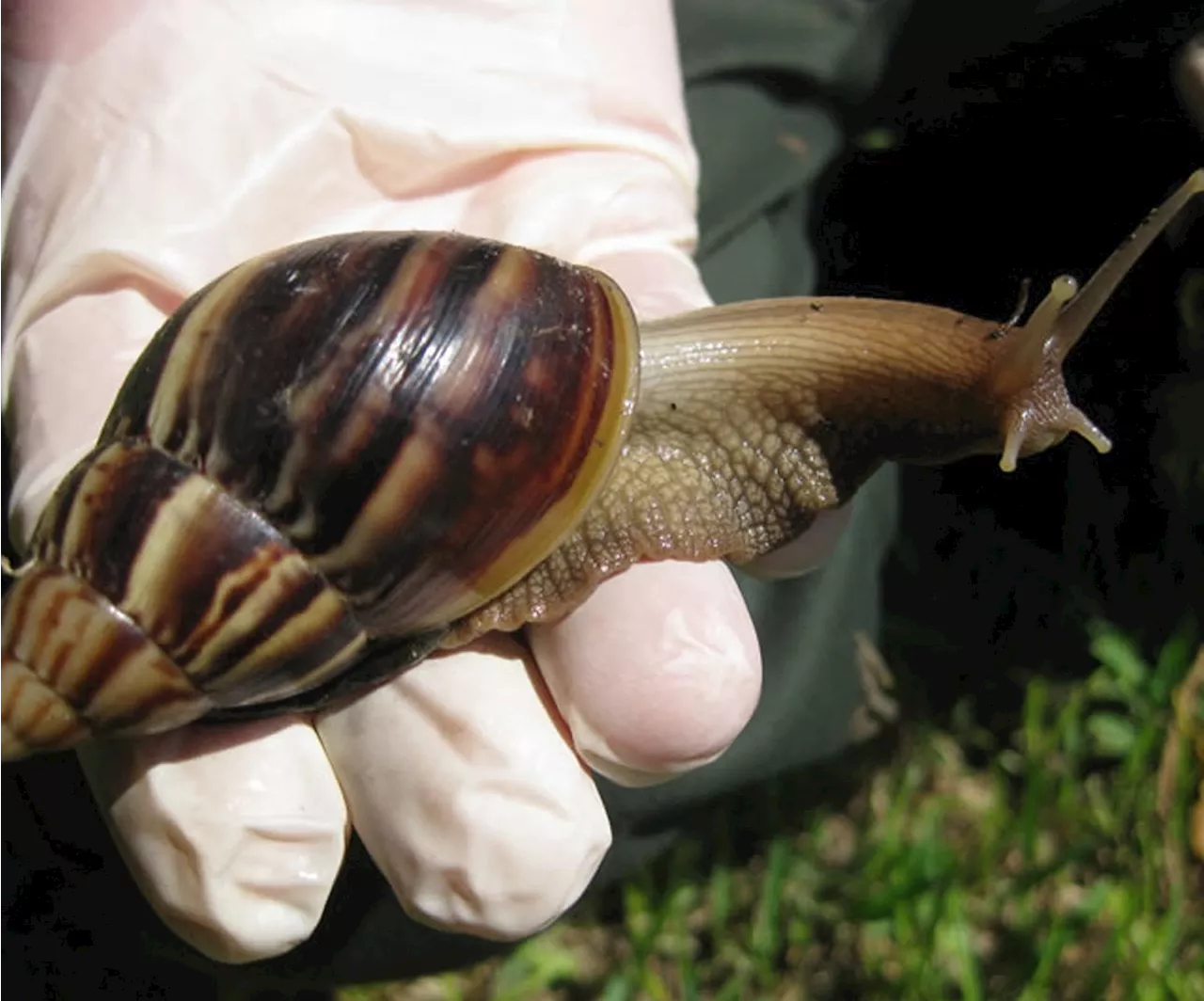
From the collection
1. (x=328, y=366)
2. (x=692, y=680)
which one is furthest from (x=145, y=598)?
(x=692, y=680)

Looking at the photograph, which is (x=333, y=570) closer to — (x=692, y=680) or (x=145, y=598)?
(x=145, y=598)

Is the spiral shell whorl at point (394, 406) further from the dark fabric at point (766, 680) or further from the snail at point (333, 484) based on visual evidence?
the dark fabric at point (766, 680)

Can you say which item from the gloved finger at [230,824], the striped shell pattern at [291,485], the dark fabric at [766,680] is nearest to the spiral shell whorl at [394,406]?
the striped shell pattern at [291,485]

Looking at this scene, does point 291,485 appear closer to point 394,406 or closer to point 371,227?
point 394,406

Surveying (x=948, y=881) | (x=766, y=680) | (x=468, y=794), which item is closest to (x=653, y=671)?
(x=468, y=794)

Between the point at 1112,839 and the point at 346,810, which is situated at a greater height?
the point at 346,810
